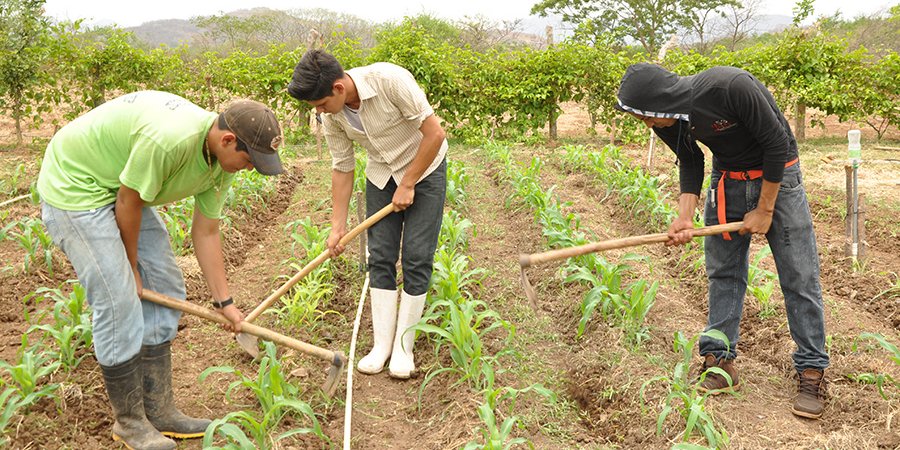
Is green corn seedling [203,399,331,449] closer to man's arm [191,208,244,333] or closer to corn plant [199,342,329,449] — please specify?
corn plant [199,342,329,449]

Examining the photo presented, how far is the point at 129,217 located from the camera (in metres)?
2.39

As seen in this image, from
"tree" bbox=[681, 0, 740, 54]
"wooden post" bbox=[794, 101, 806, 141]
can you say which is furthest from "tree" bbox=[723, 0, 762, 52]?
"wooden post" bbox=[794, 101, 806, 141]

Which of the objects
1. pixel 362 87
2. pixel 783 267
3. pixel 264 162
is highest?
pixel 362 87

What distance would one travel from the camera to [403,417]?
3.16 meters

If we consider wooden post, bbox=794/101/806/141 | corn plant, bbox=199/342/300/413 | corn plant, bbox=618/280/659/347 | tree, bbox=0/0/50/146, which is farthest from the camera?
wooden post, bbox=794/101/806/141

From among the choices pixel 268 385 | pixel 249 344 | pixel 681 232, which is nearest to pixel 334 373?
pixel 268 385

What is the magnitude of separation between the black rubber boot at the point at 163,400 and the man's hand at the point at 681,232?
216cm

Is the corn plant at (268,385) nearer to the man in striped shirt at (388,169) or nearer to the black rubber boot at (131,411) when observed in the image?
the black rubber boot at (131,411)

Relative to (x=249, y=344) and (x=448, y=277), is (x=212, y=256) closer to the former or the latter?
(x=249, y=344)

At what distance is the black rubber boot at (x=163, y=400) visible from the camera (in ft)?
8.99

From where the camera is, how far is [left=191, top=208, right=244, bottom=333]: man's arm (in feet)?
9.16

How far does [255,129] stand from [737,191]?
204 centimetres

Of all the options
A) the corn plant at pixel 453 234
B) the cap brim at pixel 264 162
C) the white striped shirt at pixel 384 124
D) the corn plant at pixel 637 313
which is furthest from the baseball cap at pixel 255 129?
the corn plant at pixel 453 234

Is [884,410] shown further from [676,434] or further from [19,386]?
[19,386]
